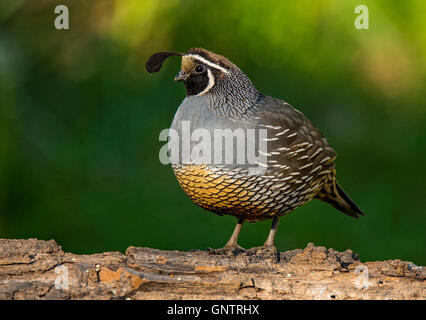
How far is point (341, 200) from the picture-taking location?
13.6 ft

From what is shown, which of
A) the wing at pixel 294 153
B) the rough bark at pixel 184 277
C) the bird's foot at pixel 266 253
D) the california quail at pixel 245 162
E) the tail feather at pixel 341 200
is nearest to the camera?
the rough bark at pixel 184 277

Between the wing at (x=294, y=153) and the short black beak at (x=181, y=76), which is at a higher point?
the short black beak at (x=181, y=76)

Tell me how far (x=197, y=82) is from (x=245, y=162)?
0.52m

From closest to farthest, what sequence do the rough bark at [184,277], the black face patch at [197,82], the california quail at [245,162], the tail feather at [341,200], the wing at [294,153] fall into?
the rough bark at [184,277], the california quail at [245,162], the wing at [294,153], the black face patch at [197,82], the tail feather at [341,200]

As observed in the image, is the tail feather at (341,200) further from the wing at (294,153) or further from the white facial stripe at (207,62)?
the white facial stripe at (207,62)

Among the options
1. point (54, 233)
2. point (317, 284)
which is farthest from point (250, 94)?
point (54, 233)

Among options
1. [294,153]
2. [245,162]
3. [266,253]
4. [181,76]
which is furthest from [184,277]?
[181,76]

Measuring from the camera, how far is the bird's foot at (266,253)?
3340 millimetres

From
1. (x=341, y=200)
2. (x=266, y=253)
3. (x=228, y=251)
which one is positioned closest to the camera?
(x=266, y=253)

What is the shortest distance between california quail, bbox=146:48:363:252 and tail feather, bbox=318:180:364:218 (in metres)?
0.22

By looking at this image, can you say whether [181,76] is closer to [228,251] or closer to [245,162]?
[245,162]

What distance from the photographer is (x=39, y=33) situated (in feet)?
16.4

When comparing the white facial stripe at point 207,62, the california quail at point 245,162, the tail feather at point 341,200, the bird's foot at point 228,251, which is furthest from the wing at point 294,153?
the bird's foot at point 228,251

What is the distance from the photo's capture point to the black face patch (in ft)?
12.1
